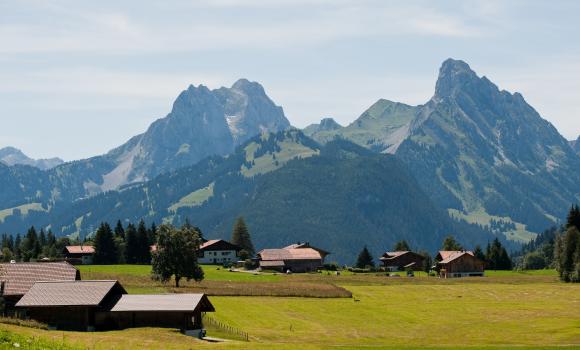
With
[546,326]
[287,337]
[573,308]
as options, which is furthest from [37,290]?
[573,308]

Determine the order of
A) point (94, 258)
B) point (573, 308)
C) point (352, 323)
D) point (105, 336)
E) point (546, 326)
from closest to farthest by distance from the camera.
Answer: point (105, 336) → point (546, 326) → point (352, 323) → point (573, 308) → point (94, 258)

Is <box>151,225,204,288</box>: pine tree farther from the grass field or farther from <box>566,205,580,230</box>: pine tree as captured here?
<box>566,205,580,230</box>: pine tree

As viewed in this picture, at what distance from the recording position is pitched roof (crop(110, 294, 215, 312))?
3354 inches

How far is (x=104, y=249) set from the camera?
198875 millimetres

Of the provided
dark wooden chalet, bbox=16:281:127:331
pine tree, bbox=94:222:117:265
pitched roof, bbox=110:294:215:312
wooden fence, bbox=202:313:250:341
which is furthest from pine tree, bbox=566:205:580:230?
dark wooden chalet, bbox=16:281:127:331

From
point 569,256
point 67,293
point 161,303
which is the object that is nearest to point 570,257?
point 569,256

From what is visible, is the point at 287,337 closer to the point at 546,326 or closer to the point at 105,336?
the point at 105,336

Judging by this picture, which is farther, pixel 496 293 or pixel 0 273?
pixel 496 293

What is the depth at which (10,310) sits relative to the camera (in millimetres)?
89250

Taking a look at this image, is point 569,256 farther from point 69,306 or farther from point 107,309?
point 69,306

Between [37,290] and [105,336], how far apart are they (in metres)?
20.1

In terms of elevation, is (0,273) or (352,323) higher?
(0,273)

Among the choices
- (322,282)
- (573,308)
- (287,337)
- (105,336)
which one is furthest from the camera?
(322,282)

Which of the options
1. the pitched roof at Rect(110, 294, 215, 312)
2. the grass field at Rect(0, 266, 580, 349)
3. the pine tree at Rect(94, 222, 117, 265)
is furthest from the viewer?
the pine tree at Rect(94, 222, 117, 265)
